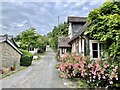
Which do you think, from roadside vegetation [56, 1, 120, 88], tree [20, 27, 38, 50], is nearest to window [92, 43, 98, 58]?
roadside vegetation [56, 1, 120, 88]

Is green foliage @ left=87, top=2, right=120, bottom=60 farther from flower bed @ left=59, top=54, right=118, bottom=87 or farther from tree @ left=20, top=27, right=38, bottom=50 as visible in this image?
tree @ left=20, top=27, right=38, bottom=50

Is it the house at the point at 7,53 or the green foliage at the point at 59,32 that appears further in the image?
the green foliage at the point at 59,32

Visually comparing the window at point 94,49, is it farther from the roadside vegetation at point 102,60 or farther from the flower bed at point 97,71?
the flower bed at point 97,71

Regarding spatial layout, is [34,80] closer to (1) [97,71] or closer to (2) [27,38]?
(1) [97,71]

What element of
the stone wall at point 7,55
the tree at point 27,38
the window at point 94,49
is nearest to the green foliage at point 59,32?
the tree at point 27,38

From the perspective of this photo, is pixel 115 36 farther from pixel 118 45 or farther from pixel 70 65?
pixel 70 65

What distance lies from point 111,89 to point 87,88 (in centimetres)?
148

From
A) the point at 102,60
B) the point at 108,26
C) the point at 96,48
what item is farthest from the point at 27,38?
the point at 102,60

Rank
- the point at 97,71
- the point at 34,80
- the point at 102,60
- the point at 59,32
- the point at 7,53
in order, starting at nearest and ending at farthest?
the point at 97,71
the point at 102,60
the point at 34,80
the point at 7,53
the point at 59,32

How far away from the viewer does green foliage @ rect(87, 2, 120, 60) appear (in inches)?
545

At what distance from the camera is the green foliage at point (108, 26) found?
13836 millimetres

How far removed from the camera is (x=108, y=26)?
1434 cm

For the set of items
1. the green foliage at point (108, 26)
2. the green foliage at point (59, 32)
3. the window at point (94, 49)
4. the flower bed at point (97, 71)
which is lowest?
the flower bed at point (97, 71)

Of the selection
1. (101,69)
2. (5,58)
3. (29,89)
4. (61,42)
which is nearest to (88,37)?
(101,69)
